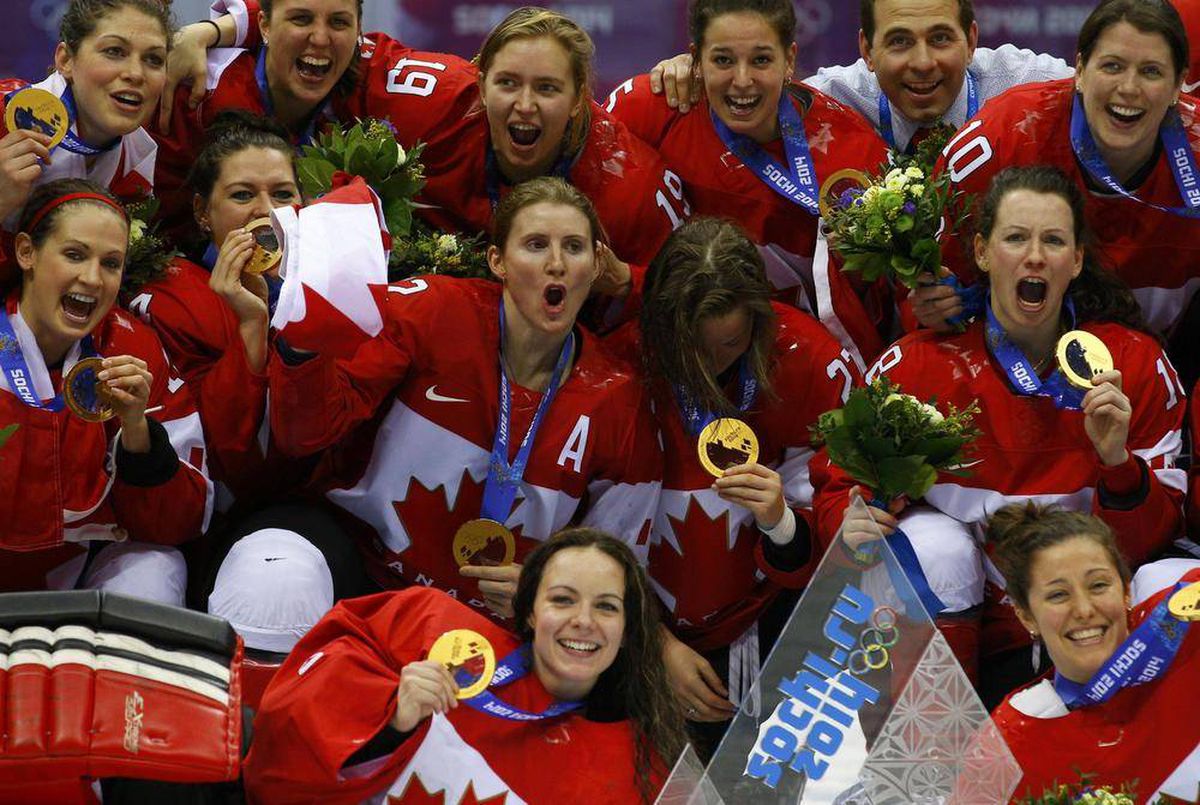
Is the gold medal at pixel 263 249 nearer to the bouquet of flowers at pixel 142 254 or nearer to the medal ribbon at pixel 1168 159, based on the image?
the bouquet of flowers at pixel 142 254

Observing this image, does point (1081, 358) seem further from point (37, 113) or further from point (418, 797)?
point (37, 113)

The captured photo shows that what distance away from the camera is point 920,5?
5172mm

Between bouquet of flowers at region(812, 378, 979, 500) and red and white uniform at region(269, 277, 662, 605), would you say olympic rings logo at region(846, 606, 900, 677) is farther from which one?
red and white uniform at region(269, 277, 662, 605)

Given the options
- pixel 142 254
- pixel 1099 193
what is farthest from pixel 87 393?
pixel 1099 193

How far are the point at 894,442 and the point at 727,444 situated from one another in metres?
0.38

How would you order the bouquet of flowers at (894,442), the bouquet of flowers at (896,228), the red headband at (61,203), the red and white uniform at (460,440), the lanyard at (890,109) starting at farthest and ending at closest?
the lanyard at (890,109)
the bouquet of flowers at (896,228)
the red and white uniform at (460,440)
the red headband at (61,203)
the bouquet of flowers at (894,442)

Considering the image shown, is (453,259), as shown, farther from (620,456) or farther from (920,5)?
(920,5)

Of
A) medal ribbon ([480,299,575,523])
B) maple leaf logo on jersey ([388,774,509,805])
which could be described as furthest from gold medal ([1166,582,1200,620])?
medal ribbon ([480,299,575,523])

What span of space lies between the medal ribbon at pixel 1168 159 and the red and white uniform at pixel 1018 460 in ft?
1.31

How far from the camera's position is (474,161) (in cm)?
496

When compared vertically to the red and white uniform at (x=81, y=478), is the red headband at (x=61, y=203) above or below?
above

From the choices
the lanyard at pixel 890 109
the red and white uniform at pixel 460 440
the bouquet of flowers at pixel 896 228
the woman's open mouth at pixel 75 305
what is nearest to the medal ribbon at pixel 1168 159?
the bouquet of flowers at pixel 896 228

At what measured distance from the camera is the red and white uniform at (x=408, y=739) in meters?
3.47

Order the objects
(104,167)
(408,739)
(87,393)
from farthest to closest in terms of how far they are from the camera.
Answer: (104,167), (87,393), (408,739)
